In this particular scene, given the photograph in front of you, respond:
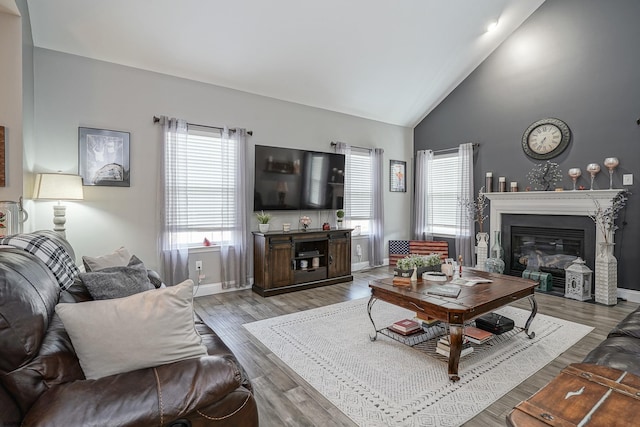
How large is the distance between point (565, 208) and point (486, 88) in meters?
2.26

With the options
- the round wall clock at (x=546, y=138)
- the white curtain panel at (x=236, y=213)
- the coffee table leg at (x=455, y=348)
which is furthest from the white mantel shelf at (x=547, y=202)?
the white curtain panel at (x=236, y=213)

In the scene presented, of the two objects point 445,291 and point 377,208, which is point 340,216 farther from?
A: point 445,291

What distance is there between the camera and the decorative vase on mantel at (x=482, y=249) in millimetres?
5242

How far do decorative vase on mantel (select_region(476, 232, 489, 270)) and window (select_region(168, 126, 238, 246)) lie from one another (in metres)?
3.81

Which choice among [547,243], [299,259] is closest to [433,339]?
[299,259]

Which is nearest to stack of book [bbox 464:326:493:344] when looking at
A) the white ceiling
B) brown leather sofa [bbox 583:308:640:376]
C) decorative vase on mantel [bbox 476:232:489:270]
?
brown leather sofa [bbox 583:308:640:376]

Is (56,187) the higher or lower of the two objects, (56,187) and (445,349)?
the higher

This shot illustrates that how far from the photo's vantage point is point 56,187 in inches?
121

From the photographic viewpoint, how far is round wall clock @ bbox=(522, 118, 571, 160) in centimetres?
461

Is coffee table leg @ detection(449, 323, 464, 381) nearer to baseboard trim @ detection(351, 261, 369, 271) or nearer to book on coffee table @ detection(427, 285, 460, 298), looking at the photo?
book on coffee table @ detection(427, 285, 460, 298)

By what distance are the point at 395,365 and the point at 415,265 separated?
0.95 meters

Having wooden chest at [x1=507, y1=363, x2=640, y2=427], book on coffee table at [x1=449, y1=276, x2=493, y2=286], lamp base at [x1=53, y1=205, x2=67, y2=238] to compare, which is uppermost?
lamp base at [x1=53, y1=205, x2=67, y2=238]

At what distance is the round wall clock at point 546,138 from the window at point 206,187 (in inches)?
168

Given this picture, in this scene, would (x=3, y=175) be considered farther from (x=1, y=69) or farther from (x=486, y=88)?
(x=486, y=88)
